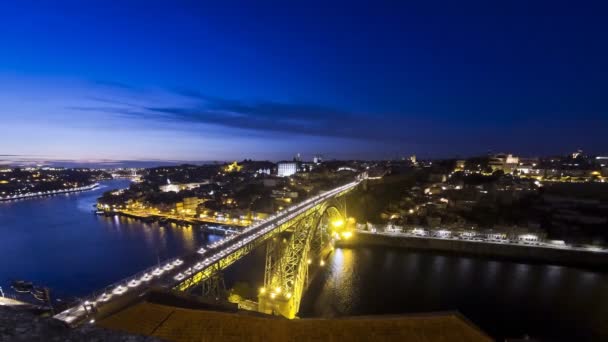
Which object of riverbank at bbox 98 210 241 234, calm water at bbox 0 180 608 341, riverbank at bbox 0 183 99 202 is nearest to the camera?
calm water at bbox 0 180 608 341

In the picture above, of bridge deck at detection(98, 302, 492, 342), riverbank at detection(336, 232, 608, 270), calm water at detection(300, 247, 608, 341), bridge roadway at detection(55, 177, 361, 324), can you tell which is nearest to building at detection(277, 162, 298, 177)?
riverbank at detection(336, 232, 608, 270)

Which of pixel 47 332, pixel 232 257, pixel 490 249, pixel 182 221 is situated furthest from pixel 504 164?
pixel 47 332

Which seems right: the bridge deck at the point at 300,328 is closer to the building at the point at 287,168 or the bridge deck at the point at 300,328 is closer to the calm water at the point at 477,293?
the calm water at the point at 477,293

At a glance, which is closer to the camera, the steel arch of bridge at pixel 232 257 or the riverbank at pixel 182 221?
the steel arch of bridge at pixel 232 257

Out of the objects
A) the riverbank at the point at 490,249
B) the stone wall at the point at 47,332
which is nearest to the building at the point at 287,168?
the riverbank at the point at 490,249

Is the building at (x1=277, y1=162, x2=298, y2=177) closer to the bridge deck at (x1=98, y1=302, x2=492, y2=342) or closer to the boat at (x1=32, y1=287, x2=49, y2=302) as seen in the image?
the boat at (x1=32, y1=287, x2=49, y2=302)

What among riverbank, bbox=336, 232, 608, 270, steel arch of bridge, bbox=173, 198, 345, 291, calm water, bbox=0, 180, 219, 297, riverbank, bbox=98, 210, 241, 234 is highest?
steel arch of bridge, bbox=173, 198, 345, 291

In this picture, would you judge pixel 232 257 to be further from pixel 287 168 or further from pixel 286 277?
pixel 287 168
